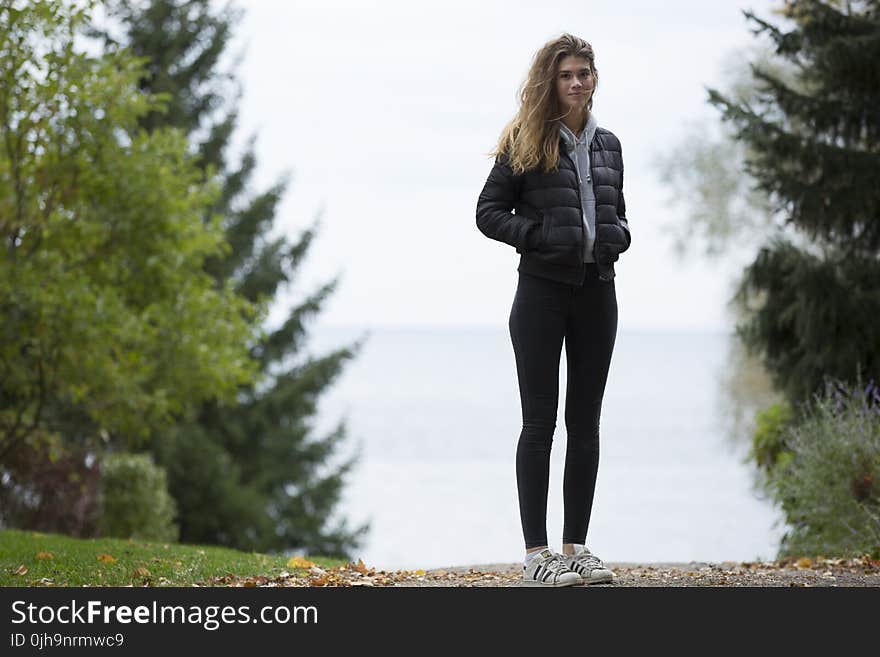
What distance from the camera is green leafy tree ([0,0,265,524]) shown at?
8.83 metres

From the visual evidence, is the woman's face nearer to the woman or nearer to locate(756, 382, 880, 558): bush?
the woman

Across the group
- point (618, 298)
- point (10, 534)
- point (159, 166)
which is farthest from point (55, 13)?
point (618, 298)

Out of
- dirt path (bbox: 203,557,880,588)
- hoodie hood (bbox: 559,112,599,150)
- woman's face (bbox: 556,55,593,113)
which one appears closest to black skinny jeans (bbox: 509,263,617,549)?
dirt path (bbox: 203,557,880,588)

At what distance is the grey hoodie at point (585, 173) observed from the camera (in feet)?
15.0

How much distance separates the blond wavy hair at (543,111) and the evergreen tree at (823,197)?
16.0 ft

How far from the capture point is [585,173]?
4664 millimetres

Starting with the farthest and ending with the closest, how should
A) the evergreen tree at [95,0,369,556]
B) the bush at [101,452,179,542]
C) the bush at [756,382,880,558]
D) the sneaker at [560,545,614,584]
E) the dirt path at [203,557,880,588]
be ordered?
1. the evergreen tree at [95,0,369,556]
2. the bush at [101,452,179,542]
3. the bush at [756,382,880,558]
4. the dirt path at [203,557,880,588]
5. the sneaker at [560,545,614,584]

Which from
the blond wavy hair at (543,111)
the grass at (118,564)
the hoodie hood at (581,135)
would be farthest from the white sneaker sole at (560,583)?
the hoodie hood at (581,135)

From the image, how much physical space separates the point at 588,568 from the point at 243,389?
16201mm

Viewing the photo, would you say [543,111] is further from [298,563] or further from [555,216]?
[298,563]

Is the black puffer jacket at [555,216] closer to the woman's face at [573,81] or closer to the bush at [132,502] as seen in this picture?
the woman's face at [573,81]

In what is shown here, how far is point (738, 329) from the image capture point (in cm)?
982

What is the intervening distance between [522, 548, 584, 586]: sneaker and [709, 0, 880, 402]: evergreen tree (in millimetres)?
5230

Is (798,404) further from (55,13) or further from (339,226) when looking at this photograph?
(339,226)
